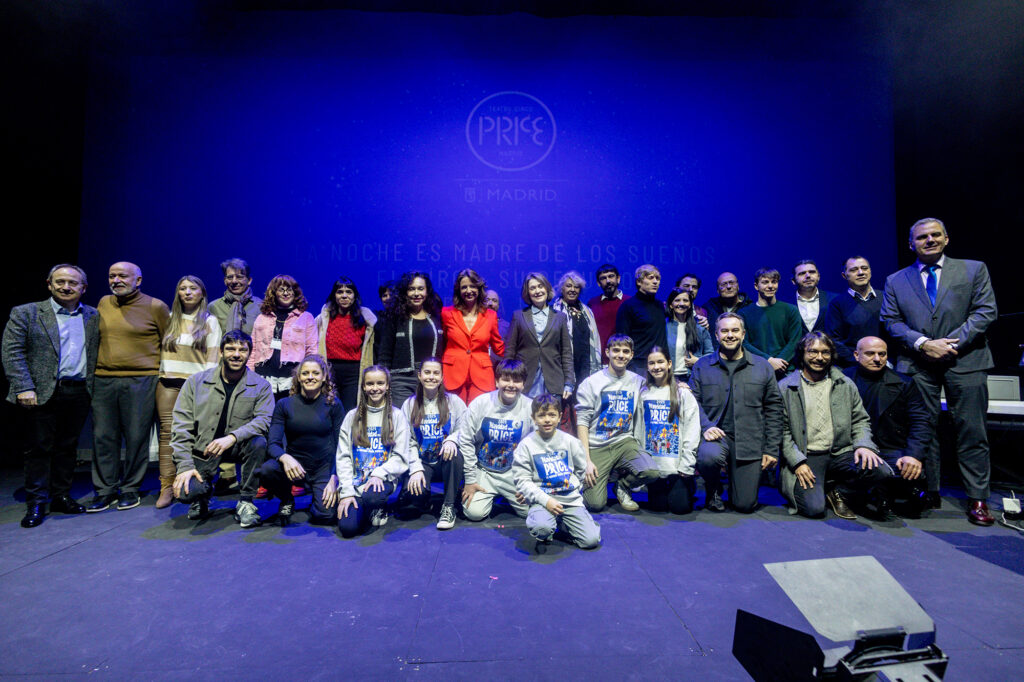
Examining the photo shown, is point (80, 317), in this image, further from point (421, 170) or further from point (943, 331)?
point (943, 331)

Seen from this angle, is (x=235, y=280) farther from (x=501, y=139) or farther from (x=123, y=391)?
(x=501, y=139)

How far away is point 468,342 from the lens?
354 centimetres

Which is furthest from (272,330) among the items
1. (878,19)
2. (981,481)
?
(878,19)

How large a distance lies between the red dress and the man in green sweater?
197 cm

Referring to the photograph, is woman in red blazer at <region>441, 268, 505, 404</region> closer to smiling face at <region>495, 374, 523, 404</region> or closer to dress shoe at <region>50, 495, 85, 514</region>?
smiling face at <region>495, 374, 523, 404</region>

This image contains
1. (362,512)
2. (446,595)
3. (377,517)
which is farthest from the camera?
(377,517)

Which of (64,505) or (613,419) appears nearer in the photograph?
(64,505)

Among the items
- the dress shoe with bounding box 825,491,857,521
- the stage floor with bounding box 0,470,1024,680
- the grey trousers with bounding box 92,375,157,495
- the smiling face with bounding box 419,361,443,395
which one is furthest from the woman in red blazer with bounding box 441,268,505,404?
the dress shoe with bounding box 825,491,857,521

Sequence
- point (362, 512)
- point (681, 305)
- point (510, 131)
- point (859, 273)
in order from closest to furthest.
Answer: point (362, 512), point (859, 273), point (681, 305), point (510, 131)

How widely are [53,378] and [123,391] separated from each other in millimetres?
353

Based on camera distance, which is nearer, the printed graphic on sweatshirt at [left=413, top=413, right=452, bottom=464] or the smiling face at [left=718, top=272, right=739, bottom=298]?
the printed graphic on sweatshirt at [left=413, top=413, right=452, bottom=464]

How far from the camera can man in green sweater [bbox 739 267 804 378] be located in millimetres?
3688

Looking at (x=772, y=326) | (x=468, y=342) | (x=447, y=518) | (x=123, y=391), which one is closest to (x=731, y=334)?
(x=772, y=326)

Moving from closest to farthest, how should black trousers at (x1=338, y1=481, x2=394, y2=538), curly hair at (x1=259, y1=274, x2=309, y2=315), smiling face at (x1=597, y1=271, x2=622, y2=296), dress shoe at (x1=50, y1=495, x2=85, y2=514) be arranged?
black trousers at (x1=338, y1=481, x2=394, y2=538) < dress shoe at (x1=50, y1=495, x2=85, y2=514) < curly hair at (x1=259, y1=274, x2=309, y2=315) < smiling face at (x1=597, y1=271, x2=622, y2=296)
